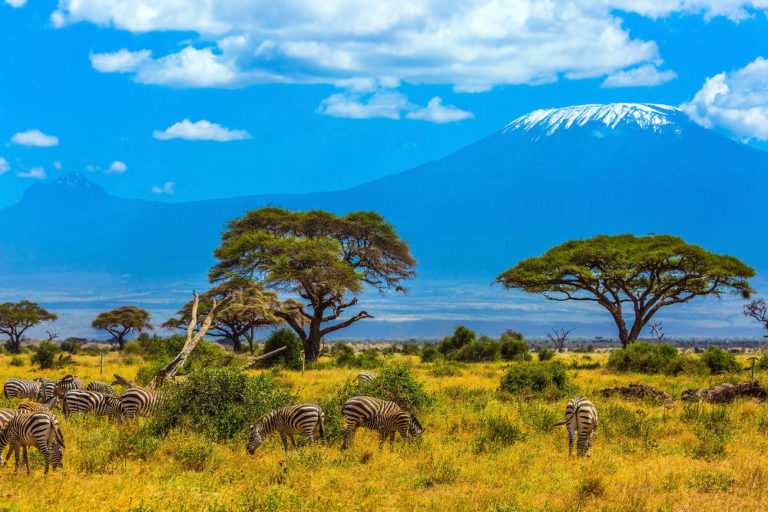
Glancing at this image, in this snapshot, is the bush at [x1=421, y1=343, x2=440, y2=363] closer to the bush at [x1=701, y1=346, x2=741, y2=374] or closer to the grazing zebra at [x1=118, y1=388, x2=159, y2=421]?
the bush at [x1=701, y1=346, x2=741, y2=374]

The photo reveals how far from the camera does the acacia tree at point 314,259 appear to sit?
39.1 metres

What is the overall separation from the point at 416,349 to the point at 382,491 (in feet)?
181

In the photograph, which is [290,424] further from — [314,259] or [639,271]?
[639,271]

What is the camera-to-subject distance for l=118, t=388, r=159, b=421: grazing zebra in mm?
16797

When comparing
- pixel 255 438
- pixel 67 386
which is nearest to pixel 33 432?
pixel 255 438

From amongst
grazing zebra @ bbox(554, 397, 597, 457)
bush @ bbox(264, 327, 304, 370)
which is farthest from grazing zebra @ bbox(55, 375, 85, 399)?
bush @ bbox(264, 327, 304, 370)

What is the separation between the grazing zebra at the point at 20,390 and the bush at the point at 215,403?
23.7 ft

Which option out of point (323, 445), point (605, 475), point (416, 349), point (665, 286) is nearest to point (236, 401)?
point (323, 445)

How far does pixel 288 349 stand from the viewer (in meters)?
40.0

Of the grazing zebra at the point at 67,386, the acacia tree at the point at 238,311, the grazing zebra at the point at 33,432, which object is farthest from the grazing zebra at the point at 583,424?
the acacia tree at the point at 238,311

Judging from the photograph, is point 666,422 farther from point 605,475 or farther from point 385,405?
point 385,405

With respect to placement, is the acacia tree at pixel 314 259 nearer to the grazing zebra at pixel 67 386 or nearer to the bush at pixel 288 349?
the bush at pixel 288 349

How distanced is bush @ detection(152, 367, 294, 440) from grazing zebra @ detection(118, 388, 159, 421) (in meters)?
0.40

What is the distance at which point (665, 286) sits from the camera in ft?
137
